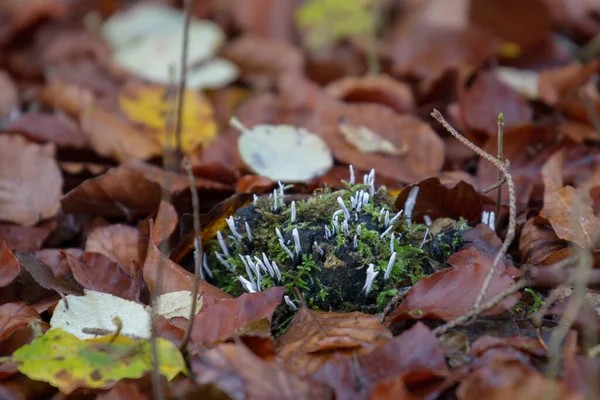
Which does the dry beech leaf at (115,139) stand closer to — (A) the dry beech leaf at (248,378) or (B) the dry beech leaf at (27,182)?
(B) the dry beech leaf at (27,182)

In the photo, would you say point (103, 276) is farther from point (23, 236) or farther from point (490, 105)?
point (490, 105)

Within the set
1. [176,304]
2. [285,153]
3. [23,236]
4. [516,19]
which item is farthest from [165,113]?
[516,19]

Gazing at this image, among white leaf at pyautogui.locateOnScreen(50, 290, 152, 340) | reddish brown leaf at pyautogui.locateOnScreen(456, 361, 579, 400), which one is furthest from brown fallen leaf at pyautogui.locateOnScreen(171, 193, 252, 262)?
reddish brown leaf at pyautogui.locateOnScreen(456, 361, 579, 400)

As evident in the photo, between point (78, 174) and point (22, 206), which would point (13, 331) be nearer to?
point (22, 206)

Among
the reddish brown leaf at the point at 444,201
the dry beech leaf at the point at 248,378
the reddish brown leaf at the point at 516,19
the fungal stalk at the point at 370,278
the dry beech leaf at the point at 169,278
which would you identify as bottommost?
the dry beech leaf at the point at 169,278

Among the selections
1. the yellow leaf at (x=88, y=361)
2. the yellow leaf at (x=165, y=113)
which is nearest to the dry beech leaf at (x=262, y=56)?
the yellow leaf at (x=165, y=113)

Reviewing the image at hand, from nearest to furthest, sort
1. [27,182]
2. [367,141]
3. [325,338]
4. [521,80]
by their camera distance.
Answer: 1. [325,338]
2. [27,182]
3. [367,141]
4. [521,80]
